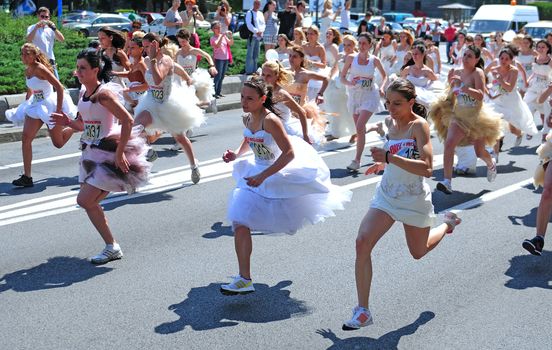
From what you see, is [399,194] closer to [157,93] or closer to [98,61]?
[98,61]

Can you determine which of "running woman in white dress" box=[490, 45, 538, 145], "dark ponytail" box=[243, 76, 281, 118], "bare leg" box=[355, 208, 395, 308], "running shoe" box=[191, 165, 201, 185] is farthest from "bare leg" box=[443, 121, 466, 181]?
"bare leg" box=[355, 208, 395, 308]

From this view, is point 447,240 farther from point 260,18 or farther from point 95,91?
point 260,18

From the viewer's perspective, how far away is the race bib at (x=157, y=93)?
11695 mm

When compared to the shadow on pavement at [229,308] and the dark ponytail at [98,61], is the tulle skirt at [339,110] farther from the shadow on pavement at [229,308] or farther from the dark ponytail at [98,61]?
the shadow on pavement at [229,308]

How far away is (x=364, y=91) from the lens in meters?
12.9

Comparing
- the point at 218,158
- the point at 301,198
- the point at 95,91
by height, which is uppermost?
the point at 95,91

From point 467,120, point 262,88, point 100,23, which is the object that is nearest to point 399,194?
point 262,88

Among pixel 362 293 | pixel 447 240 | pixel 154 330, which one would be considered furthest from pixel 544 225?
pixel 154 330

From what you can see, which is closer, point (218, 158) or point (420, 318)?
point (420, 318)

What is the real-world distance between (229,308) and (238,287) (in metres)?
0.20

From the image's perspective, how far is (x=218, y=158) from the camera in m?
13.3

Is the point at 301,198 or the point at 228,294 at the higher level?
the point at 301,198

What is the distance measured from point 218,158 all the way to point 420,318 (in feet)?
23.6

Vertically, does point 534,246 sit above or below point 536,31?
above
